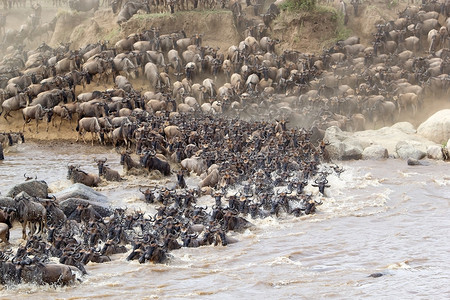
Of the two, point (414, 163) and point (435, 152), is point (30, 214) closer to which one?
point (414, 163)

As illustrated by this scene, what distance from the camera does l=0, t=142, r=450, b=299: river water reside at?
41.6ft

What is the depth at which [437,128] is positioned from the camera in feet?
91.4

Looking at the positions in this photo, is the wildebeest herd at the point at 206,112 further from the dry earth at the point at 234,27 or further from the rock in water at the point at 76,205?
the dry earth at the point at 234,27

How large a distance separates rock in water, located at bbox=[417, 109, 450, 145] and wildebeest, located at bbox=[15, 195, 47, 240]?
55.0ft

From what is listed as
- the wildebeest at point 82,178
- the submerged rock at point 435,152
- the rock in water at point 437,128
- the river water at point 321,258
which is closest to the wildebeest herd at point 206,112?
the wildebeest at point 82,178

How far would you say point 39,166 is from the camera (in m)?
25.4

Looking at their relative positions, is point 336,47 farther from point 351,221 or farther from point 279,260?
point 279,260

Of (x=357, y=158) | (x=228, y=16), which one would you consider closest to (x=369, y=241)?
(x=357, y=158)

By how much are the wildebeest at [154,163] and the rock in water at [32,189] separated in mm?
4229

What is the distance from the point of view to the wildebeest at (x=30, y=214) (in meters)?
16.4

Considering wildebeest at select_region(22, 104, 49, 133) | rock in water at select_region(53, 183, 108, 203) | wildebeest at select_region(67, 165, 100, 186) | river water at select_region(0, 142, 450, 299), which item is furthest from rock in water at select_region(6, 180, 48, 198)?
wildebeest at select_region(22, 104, 49, 133)

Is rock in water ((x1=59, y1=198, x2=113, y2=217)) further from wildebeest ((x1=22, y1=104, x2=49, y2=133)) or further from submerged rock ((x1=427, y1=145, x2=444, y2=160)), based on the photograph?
submerged rock ((x1=427, y1=145, x2=444, y2=160))

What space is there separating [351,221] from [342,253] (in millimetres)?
2739

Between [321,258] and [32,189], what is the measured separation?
8.67m
